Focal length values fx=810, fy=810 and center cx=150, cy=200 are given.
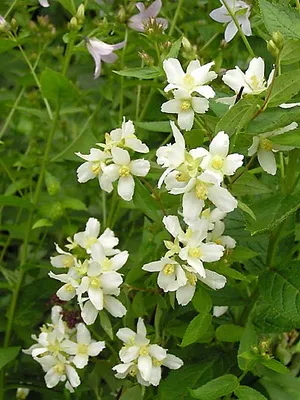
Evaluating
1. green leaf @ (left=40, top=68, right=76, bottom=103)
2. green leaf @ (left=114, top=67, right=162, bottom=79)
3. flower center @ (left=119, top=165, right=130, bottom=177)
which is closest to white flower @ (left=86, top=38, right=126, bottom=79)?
green leaf @ (left=40, top=68, right=76, bottom=103)

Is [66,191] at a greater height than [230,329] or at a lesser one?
lesser

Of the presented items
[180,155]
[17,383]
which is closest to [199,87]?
[180,155]

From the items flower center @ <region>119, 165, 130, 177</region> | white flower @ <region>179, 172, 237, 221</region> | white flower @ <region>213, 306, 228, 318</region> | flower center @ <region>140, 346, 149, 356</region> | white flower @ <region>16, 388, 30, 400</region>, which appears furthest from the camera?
white flower @ <region>16, 388, 30, 400</region>

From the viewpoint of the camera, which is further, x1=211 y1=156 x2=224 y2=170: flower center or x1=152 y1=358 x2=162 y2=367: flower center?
x1=152 y1=358 x2=162 y2=367: flower center

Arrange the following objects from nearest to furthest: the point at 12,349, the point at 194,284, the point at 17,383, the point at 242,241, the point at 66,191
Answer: the point at 194,284
the point at 242,241
the point at 12,349
the point at 17,383
the point at 66,191

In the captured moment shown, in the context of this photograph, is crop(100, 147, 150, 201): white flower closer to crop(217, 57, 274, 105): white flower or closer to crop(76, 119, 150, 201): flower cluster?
crop(76, 119, 150, 201): flower cluster

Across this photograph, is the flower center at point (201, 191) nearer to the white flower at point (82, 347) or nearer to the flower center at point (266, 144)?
the flower center at point (266, 144)

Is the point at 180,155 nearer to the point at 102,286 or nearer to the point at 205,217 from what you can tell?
the point at 205,217
